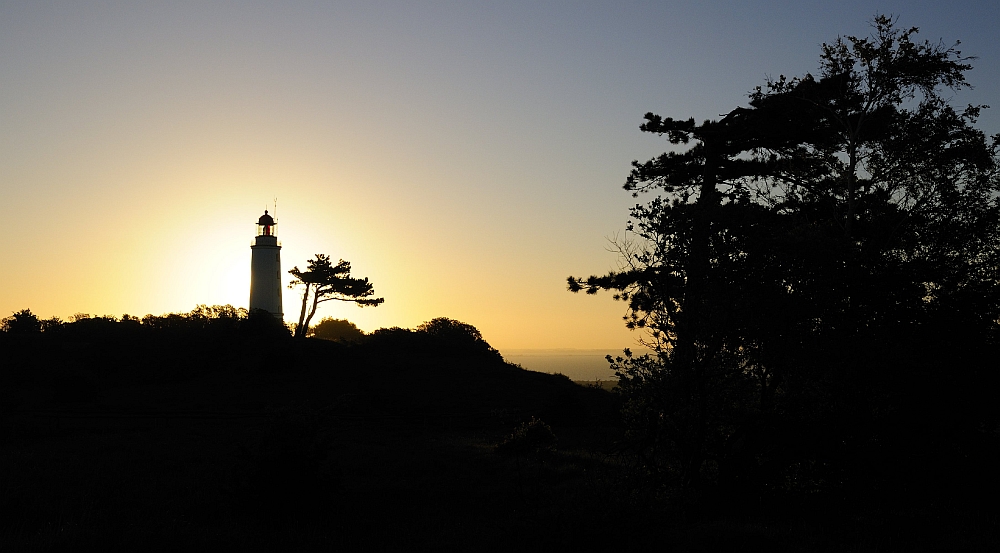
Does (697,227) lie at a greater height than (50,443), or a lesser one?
greater

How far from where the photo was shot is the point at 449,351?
53.1 meters

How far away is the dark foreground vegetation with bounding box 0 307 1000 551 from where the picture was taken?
11.9 m

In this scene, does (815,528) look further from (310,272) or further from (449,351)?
(310,272)

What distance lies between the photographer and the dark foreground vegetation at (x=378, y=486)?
39.0ft

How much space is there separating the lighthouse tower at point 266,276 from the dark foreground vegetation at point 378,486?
711 inches

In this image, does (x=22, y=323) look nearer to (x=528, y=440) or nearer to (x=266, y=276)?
(x=266, y=276)

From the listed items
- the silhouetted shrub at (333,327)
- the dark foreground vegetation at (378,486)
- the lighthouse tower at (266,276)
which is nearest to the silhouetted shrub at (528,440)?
the dark foreground vegetation at (378,486)

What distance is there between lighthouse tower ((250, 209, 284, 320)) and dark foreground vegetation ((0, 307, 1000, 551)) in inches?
711

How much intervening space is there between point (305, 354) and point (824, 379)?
3762 cm

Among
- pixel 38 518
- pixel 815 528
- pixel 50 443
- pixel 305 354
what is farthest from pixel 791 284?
pixel 305 354

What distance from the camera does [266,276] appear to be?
187ft

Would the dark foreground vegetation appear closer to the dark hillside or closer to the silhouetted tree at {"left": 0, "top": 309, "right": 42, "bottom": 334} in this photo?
the dark hillside

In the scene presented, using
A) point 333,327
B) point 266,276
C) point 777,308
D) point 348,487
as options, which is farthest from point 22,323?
point 777,308

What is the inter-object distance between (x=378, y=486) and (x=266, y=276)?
41395 mm
